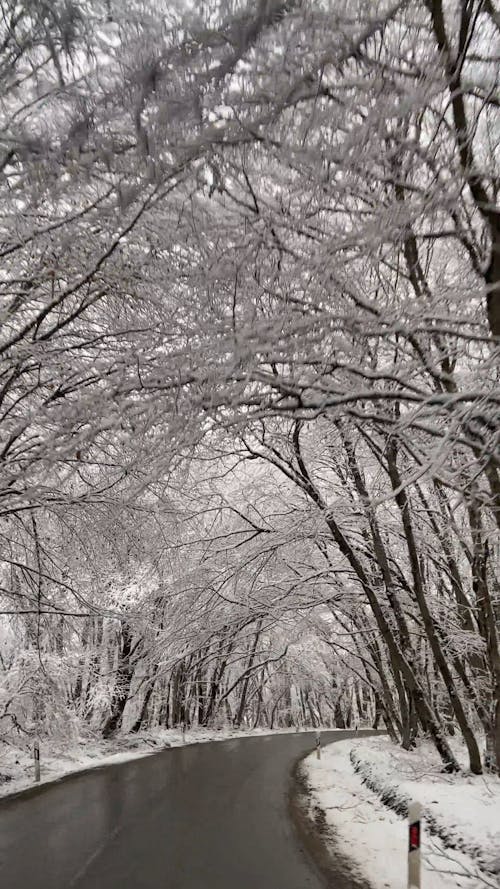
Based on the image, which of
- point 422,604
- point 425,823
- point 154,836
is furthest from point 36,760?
point 422,604

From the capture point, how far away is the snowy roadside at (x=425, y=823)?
192 inches

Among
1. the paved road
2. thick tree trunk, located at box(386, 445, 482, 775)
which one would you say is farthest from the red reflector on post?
thick tree trunk, located at box(386, 445, 482, 775)

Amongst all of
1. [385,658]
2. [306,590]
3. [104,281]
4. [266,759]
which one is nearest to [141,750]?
[266,759]

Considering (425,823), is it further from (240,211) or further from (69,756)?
(69,756)

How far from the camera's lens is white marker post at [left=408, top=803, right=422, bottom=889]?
4242 mm

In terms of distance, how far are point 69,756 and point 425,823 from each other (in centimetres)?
1177

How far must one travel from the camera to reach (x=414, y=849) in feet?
14.3

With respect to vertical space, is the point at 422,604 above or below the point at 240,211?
below

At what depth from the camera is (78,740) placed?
15852 millimetres

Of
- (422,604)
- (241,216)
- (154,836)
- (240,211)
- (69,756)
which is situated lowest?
(69,756)

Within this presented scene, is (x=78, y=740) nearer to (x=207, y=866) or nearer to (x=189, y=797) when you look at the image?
(x=189, y=797)

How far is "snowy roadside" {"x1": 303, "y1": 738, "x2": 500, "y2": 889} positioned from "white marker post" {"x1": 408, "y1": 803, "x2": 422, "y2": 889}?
20.7 inches

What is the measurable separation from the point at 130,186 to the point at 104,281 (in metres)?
1.57

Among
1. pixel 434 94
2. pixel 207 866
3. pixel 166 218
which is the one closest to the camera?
pixel 434 94
